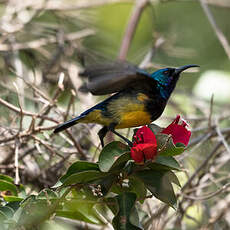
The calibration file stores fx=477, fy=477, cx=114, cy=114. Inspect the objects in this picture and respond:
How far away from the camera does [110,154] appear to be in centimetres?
222

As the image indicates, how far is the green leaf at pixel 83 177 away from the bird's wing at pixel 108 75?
619 millimetres

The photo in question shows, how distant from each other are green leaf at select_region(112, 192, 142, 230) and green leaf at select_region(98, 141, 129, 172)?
0.17 m

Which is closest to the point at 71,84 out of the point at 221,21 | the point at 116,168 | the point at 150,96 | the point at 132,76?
the point at 150,96

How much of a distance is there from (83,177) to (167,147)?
42 centimetres

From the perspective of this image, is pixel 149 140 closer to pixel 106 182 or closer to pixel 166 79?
pixel 106 182

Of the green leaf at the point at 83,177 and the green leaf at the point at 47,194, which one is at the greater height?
the green leaf at the point at 83,177

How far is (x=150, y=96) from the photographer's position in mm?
3188

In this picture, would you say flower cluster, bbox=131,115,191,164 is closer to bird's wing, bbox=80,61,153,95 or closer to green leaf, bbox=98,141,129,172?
green leaf, bbox=98,141,129,172

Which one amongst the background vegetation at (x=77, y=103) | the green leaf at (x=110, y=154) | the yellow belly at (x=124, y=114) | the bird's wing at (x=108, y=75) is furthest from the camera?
the background vegetation at (x=77, y=103)

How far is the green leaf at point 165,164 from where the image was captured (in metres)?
2.17

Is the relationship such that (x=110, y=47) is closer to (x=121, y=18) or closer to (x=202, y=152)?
(x=121, y=18)

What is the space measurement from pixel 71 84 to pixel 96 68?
1.44 meters

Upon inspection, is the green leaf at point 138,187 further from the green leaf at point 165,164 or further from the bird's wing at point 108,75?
the bird's wing at point 108,75

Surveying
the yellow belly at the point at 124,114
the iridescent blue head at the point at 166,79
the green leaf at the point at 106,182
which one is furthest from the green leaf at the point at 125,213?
the iridescent blue head at the point at 166,79
